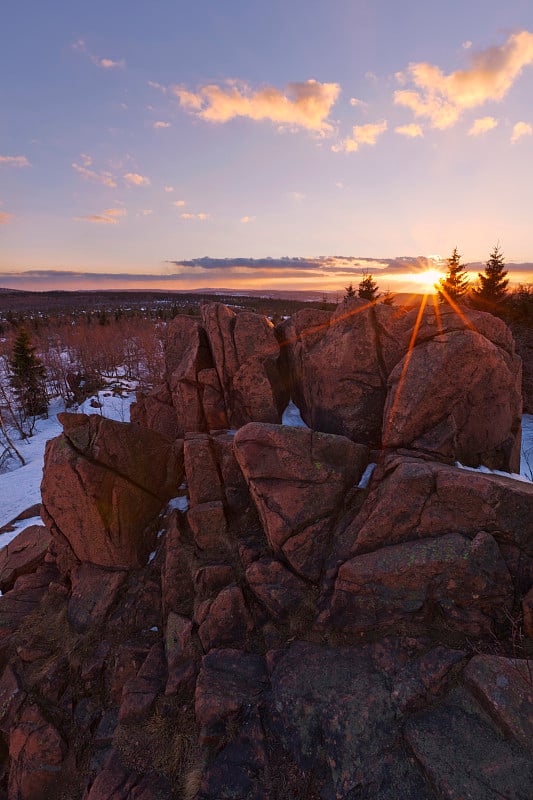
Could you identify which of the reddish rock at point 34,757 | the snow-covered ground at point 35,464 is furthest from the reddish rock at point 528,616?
the reddish rock at point 34,757

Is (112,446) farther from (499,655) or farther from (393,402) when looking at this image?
(499,655)

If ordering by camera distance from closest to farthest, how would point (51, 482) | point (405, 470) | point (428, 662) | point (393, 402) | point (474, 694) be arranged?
1. point (474, 694)
2. point (428, 662)
3. point (405, 470)
4. point (393, 402)
5. point (51, 482)

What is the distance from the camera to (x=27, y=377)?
184ft

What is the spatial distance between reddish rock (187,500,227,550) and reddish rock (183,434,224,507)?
0.68m

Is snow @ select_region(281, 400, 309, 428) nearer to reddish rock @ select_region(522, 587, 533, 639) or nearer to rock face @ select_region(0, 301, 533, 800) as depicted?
rock face @ select_region(0, 301, 533, 800)

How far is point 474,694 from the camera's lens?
7969 millimetres

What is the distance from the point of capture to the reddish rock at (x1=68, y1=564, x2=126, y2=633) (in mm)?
13297

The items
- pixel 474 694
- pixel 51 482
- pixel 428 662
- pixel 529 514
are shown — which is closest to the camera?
pixel 474 694

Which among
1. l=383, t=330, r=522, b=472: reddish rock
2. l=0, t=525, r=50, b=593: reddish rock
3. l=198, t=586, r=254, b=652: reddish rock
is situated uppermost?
l=383, t=330, r=522, b=472: reddish rock

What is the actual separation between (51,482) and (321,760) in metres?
12.6

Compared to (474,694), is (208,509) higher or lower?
higher

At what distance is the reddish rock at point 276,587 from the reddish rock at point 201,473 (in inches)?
133

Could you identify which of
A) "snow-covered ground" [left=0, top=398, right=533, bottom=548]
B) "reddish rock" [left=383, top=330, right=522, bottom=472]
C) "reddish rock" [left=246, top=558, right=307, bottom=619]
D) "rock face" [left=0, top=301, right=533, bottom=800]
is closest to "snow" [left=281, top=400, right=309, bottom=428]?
"snow-covered ground" [left=0, top=398, right=533, bottom=548]

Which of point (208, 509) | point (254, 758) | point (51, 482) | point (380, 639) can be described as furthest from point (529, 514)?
point (51, 482)
